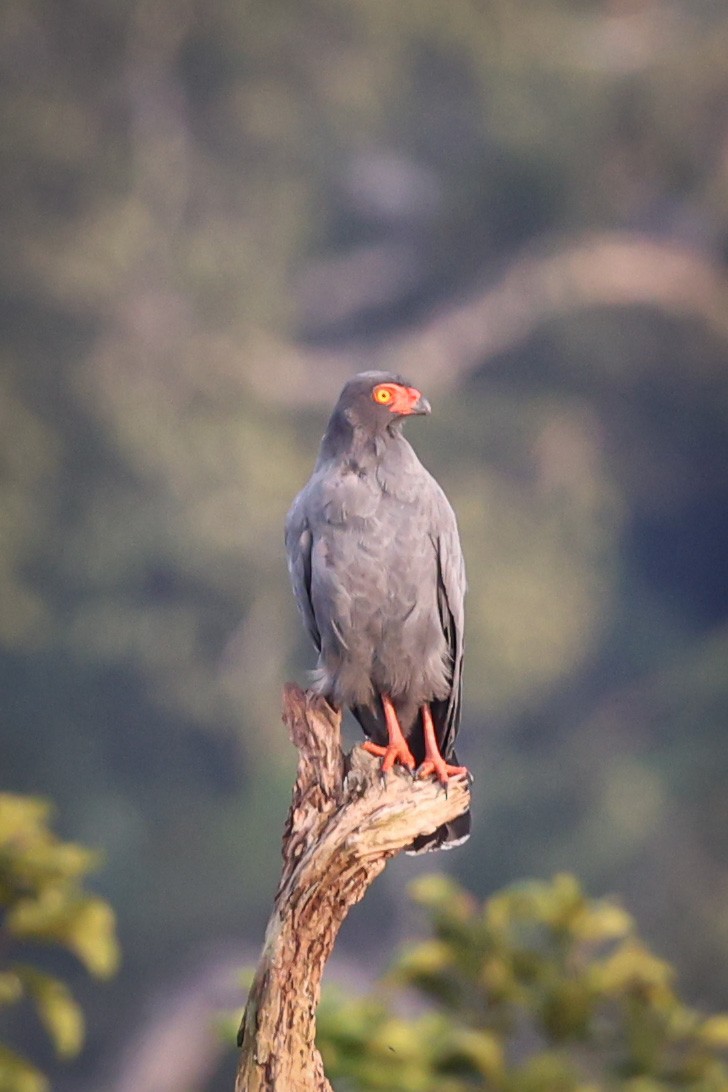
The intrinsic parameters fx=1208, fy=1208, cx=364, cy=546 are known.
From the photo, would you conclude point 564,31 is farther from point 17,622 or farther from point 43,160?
point 17,622

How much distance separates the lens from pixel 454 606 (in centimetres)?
297

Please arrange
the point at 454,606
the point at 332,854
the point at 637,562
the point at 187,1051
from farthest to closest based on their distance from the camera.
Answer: the point at 637,562 < the point at 187,1051 < the point at 454,606 < the point at 332,854

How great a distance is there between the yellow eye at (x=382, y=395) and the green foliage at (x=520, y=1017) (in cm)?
190

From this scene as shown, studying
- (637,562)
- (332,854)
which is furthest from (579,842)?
(332,854)

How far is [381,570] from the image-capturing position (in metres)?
2.83

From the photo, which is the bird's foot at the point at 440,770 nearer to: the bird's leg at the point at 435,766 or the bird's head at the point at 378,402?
the bird's leg at the point at 435,766

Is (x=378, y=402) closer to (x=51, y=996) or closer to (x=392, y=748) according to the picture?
(x=392, y=748)

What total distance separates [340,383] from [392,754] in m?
2.70

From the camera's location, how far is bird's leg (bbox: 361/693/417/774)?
109 inches

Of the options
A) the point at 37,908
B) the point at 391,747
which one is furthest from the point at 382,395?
the point at 37,908

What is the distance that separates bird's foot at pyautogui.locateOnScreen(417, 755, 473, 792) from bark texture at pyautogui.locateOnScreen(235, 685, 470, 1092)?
91mm

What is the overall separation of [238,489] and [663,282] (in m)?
2.02

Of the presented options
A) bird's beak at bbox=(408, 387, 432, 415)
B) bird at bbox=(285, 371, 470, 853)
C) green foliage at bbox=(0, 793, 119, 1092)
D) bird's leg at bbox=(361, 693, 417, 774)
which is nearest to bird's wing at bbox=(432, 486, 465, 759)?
bird at bbox=(285, 371, 470, 853)

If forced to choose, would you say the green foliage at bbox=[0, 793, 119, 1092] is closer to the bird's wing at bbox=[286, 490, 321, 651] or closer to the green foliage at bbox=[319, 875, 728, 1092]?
the green foliage at bbox=[319, 875, 728, 1092]
